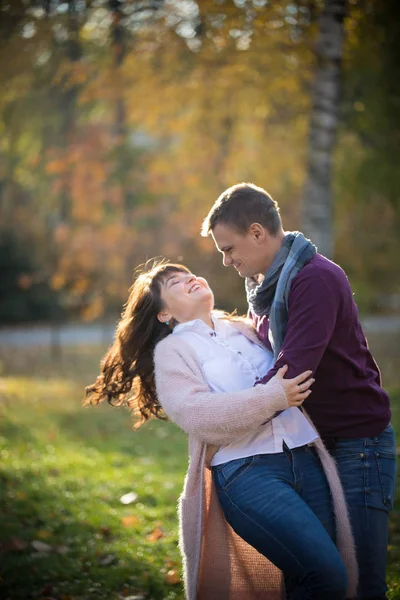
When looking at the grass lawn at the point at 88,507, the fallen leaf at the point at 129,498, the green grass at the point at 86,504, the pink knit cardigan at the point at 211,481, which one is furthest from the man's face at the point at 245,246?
the fallen leaf at the point at 129,498

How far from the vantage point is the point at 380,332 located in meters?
19.7

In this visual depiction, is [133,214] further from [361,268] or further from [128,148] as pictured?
[361,268]

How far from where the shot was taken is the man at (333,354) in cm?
304

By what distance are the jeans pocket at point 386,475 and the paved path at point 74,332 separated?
1603 centimetres

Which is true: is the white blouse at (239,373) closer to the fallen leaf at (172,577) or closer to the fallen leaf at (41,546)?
the fallen leaf at (172,577)

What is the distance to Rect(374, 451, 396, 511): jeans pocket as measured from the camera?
10.4 ft

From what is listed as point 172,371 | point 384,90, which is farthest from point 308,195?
point 172,371

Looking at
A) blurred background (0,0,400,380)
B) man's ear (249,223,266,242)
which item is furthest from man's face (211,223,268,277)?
blurred background (0,0,400,380)

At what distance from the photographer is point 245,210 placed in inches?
127

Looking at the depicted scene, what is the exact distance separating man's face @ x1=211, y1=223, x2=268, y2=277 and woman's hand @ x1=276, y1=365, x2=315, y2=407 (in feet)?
1.89

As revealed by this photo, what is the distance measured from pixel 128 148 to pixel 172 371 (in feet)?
35.9

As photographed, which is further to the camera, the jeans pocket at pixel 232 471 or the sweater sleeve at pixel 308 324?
the jeans pocket at pixel 232 471

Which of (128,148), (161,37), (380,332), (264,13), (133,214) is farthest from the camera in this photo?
(380,332)

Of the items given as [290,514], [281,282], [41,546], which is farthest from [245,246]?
[41,546]
